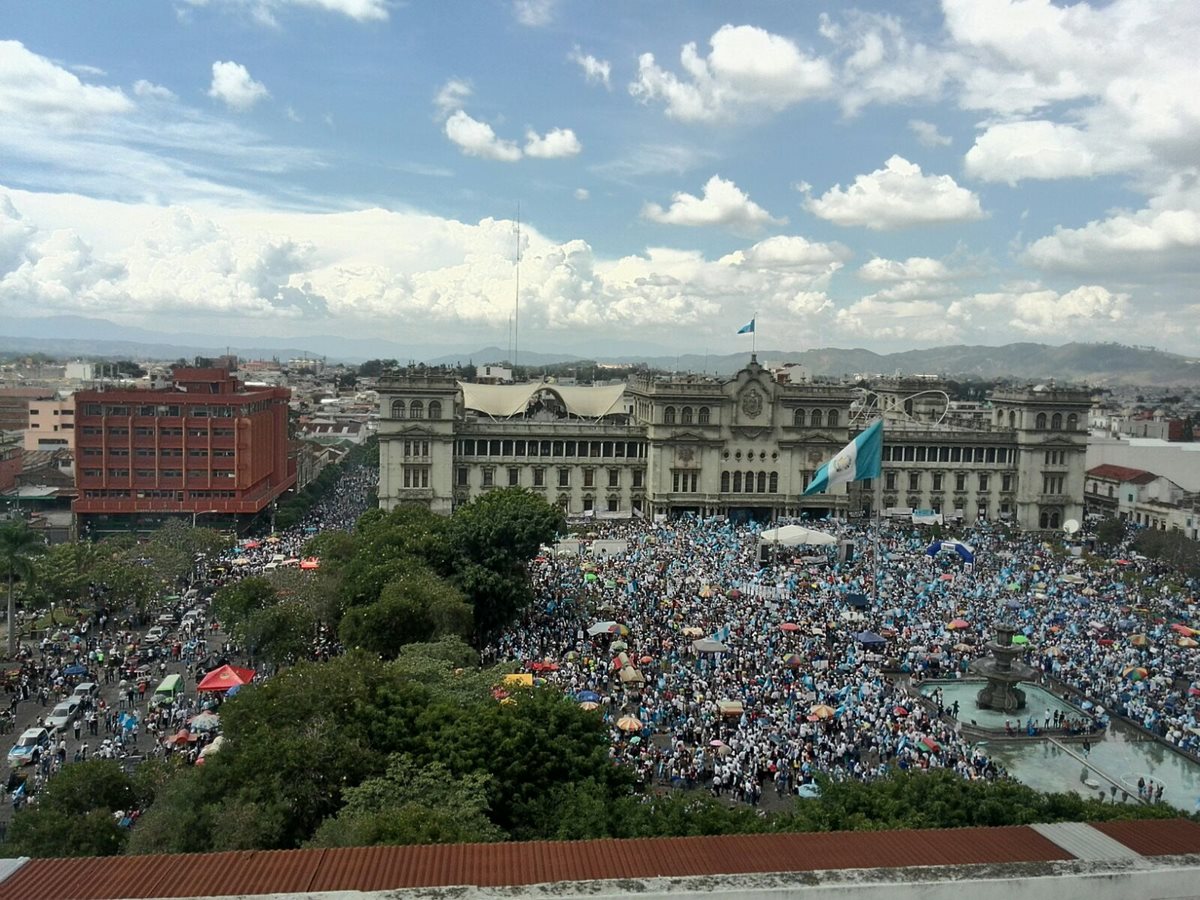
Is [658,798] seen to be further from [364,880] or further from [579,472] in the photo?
[579,472]

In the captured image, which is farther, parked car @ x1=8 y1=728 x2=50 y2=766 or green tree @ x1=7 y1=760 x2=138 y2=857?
parked car @ x1=8 y1=728 x2=50 y2=766

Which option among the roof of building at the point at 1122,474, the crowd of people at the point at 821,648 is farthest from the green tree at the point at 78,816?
the roof of building at the point at 1122,474

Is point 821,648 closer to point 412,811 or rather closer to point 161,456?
point 412,811

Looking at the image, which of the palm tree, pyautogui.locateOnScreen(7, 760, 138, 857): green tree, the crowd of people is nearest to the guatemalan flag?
the crowd of people

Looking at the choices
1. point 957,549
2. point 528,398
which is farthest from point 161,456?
point 957,549

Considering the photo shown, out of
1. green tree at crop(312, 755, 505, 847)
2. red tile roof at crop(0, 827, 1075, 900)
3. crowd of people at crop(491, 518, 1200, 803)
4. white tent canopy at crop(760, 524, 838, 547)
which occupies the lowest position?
crowd of people at crop(491, 518, 1200, 803)

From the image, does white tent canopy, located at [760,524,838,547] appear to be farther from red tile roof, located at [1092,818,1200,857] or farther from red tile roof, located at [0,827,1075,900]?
red tile roof, located at [0,827,1075,900]
